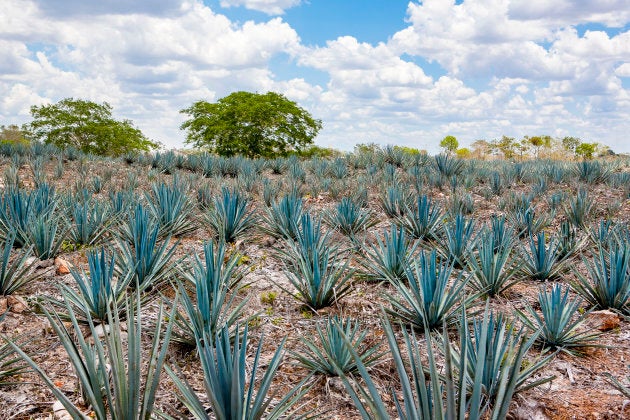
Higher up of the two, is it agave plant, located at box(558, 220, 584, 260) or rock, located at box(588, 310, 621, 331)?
agave plant, located at box(558, 220, 584, 260)

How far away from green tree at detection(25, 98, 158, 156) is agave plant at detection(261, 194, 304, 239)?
19.7 meters

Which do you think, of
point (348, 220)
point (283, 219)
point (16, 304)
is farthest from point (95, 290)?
point (348, 220)

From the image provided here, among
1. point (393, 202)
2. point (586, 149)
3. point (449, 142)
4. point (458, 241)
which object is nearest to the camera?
point (458, 241)

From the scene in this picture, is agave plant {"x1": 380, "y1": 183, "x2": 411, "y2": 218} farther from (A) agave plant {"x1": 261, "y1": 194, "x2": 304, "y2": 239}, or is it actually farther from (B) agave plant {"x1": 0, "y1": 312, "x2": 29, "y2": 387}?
(B) agave plant {"x1": 0, "y1": 312, "x2": 29, "y2": 387}

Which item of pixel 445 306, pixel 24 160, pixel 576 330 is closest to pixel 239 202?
pixel 445 306

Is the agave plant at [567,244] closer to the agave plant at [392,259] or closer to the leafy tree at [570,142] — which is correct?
the agave plant at [392,259]

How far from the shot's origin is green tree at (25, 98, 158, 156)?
2347cm

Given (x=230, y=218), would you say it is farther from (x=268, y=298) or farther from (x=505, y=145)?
(x=505, y=145)

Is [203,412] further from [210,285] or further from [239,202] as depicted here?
[239,202]

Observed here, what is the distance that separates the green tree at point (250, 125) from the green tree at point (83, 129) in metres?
3.48

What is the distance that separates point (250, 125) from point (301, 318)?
2223 cm

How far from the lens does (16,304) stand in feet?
11.6

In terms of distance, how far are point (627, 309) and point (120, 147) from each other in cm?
2457

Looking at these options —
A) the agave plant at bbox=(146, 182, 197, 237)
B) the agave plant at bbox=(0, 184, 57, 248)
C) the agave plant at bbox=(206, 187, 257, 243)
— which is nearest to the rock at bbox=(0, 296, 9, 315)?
the agave plant at bbox=(0, 184, 57, 248)
